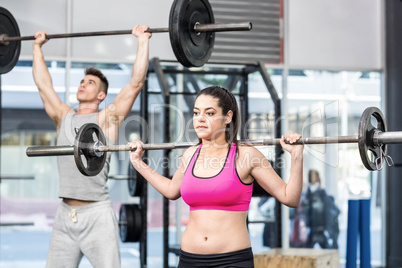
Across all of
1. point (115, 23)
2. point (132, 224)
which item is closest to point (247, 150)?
point (132, 224)

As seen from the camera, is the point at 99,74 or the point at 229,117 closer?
the point at 229,117

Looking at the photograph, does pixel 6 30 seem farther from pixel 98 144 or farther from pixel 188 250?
pixel 188 250

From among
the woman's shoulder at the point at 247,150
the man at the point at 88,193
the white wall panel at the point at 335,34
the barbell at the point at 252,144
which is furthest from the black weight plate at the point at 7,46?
the white wall panel at the point at 335,34

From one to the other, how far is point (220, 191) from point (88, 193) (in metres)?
0.96

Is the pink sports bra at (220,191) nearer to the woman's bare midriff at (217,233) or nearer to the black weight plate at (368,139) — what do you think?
the woman's bare midriff at (217,233)

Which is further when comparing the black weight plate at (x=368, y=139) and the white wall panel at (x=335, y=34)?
the white wall panel at (x=335, y=34)

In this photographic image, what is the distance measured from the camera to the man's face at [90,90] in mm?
3049

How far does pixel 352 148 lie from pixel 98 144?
3.27 metres

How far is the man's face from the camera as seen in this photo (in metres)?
3.05

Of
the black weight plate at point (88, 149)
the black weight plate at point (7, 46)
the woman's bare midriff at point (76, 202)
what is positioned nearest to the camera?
the black weight plate at point (88, 149)

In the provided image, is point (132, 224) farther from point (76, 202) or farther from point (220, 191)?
point (220, 191)

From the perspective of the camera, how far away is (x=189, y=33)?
2775mm

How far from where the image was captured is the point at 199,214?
2152mm

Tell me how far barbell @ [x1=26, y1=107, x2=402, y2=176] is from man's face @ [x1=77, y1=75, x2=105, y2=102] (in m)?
0.34
